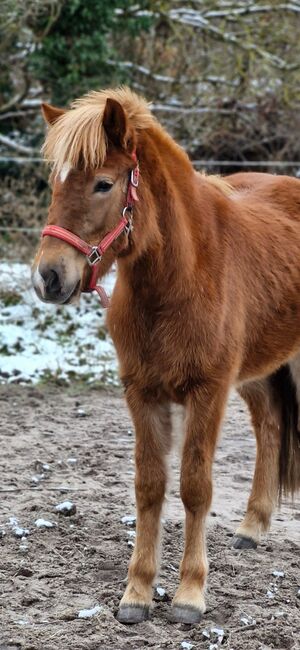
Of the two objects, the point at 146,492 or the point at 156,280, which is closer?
the point at 156,280

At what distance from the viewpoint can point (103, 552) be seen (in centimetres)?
410

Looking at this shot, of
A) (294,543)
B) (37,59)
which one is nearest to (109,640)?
(294,543)

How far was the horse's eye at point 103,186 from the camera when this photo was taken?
10.5 ft

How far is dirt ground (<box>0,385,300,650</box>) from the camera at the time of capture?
3.36 m

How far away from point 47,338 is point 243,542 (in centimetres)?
421

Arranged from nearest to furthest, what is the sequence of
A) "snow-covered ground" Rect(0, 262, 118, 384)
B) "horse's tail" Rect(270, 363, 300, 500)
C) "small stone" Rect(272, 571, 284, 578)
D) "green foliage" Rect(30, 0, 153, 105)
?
"small stone" Rect(272, 571, 284, 578) < "horse's tail" Rect(270, 363, 300, 500) < "snow-covered ground" Rect(0, 262, 118, 384) < "green foliage" Rect(30, 0, 153, 105)

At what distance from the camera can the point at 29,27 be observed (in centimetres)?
1087

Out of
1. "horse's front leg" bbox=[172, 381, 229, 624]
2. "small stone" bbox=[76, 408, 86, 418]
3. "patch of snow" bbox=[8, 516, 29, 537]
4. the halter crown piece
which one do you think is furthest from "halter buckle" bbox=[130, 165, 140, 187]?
"small stone" bbox=[76, 408, 86, 418]

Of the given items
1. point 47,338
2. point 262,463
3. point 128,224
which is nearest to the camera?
point 128,224

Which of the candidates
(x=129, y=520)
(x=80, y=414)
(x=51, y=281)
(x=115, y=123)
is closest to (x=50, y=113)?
(x=115, y=123)

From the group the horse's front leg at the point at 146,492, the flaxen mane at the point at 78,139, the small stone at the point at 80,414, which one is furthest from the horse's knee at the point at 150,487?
the small stone at the point at 80,414

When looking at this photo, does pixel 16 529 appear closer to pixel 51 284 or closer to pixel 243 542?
pixel 243 542

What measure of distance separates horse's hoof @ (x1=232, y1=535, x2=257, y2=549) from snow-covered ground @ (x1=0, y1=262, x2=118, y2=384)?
309cm

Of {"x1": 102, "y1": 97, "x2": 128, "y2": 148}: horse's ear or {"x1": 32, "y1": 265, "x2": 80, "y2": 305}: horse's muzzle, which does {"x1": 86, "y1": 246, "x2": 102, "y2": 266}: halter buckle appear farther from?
{"x1": 102, "y1": 97, "x2": 128, "y2": 148}: horse's ear
